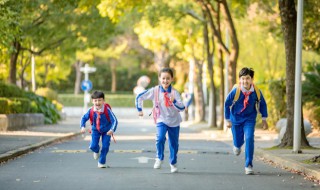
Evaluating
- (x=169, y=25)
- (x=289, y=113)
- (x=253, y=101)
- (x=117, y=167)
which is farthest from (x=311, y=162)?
(x=169, y=25)

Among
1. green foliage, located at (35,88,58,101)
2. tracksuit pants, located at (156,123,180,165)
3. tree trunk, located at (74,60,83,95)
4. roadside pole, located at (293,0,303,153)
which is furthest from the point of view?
tree trunk, located at (74,60,83,95)

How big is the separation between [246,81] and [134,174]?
2.49 meters

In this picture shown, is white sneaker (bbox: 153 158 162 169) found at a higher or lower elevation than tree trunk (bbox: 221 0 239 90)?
lower

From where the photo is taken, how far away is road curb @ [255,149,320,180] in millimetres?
13636

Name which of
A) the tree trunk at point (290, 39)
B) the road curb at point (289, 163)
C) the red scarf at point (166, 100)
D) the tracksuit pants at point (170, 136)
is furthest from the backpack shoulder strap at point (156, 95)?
the tree trunk at point (290, 39)

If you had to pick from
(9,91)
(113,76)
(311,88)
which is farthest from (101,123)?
(113,76)

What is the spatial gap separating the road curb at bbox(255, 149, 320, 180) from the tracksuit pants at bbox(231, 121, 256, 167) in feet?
3.23

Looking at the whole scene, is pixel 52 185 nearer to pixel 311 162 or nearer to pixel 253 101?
pixel 253 101

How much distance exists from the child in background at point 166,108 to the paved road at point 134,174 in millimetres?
505

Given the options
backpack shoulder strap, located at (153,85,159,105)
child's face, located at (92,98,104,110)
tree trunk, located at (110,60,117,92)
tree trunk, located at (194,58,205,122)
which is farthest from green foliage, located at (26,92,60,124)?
tree trunk, located at (110,60,117,92)

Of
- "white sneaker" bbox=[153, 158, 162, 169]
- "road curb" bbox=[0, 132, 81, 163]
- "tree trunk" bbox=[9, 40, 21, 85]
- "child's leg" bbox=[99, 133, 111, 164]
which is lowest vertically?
"road curb" bbox=[0, 132, 81, 163]

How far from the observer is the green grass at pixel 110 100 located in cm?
7156

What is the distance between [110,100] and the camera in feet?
242

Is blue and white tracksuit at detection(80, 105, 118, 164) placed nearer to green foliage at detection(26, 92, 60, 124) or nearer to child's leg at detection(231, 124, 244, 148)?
child's leg at detection(231, 124, 244, 148)
